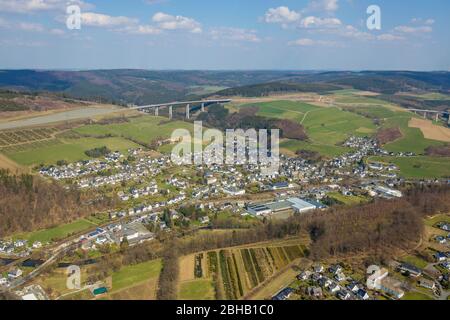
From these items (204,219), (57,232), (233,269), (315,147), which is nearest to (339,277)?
(233,269)

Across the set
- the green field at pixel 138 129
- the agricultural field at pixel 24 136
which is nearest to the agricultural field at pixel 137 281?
the agricultural field at pixel 24 136

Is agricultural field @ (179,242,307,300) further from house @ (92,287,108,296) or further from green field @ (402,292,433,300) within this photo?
green field @ (402,292,433,300)

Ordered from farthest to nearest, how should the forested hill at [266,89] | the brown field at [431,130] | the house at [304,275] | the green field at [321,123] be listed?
the forested hill at [266,89] → the brown field at [431,130] → the green field at [321,123] → the house at [304,275]

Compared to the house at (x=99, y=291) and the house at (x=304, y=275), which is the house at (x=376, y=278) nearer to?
the house at (x=304, y=275)

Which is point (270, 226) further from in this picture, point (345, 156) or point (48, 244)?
point (345, 156)
